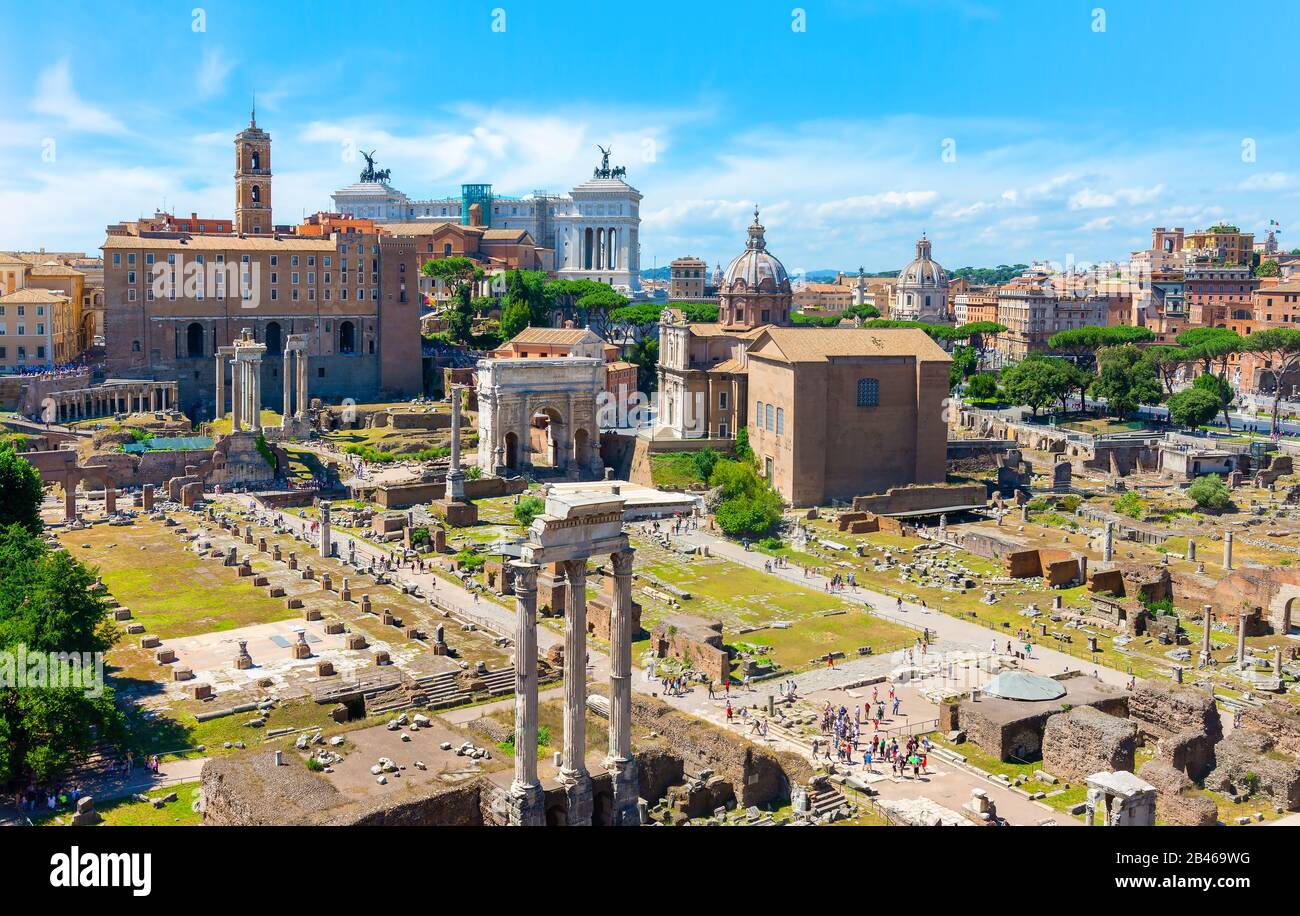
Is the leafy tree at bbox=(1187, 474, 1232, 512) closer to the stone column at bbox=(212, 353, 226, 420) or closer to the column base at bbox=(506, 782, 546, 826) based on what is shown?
the column base at bbox=(506, 782, 546, 826)

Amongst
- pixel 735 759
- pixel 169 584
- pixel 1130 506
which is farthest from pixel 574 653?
pixel 1130 506

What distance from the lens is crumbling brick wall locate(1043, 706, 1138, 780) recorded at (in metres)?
29.5

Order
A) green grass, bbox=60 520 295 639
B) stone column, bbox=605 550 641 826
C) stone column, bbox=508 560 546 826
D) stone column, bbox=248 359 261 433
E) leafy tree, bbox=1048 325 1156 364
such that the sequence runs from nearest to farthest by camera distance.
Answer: stone column, bbox=508 560 546 826
stone column, bbox=605 550 641 826
green grass, bbox=60 520 295 639
stone column, bbox=248 359 261 433
leafy tree, bbox=1048 325 1156 364

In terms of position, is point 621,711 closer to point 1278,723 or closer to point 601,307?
point 1278,723

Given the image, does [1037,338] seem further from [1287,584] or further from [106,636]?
[106,636]

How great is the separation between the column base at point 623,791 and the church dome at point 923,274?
405ft

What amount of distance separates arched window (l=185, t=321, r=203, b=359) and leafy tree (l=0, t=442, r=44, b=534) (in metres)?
43.1

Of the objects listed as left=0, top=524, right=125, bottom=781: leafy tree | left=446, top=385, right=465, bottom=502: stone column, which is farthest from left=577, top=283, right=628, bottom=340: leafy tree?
left=0, top=524, right=125, bottom=781: leafy tree

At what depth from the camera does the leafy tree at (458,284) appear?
97688mm

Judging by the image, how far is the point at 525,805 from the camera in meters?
23.4

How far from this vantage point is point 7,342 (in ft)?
273

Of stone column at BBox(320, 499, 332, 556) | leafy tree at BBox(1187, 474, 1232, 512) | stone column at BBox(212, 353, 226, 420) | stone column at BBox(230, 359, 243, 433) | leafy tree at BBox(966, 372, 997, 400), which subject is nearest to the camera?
stone column at BBox(320, 499, 332, 556)

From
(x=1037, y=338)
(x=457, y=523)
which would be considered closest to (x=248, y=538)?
(x=457, y=523)

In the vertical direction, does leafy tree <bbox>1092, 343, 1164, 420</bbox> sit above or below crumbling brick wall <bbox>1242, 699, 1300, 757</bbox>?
above
